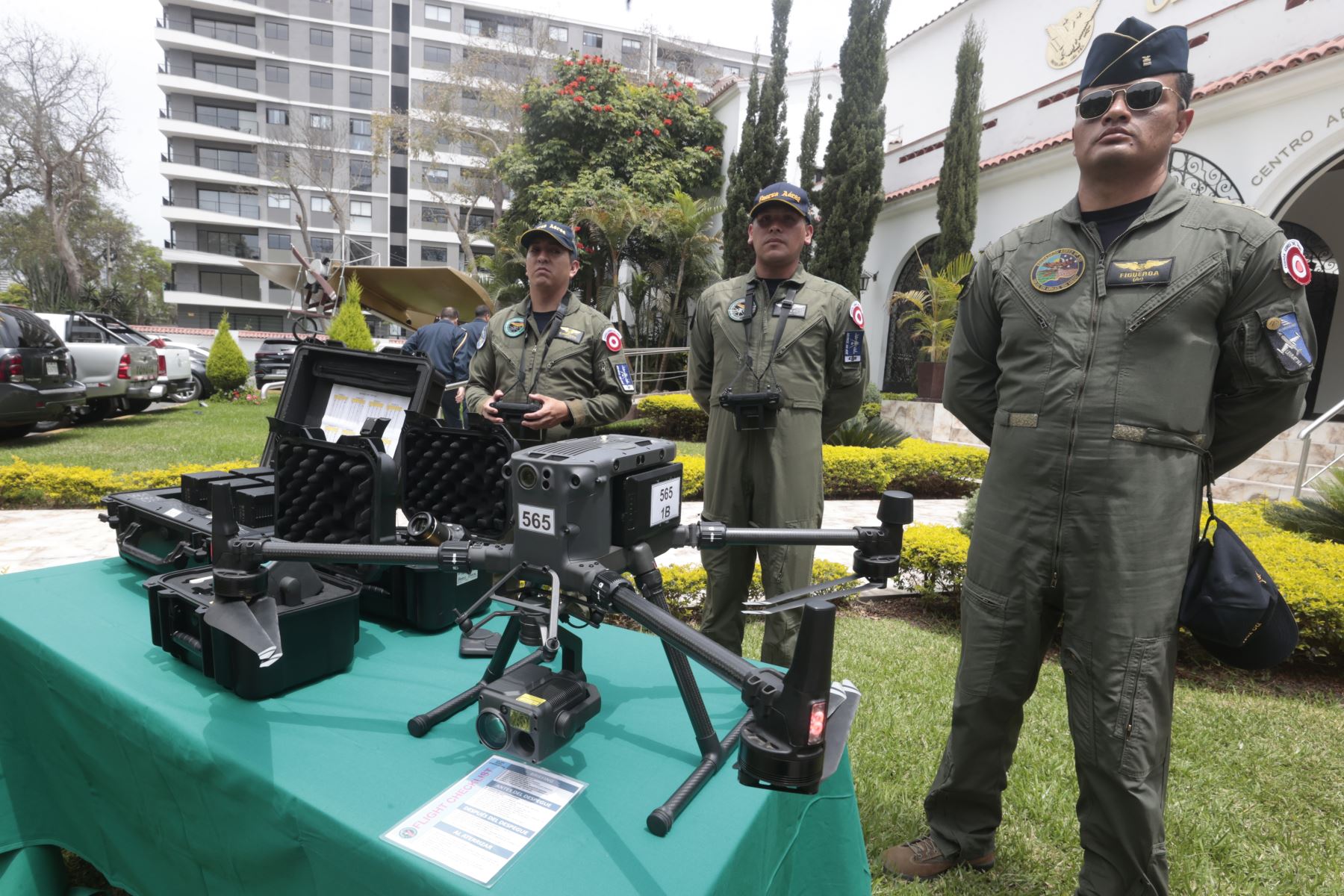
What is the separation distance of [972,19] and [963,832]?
1652cm

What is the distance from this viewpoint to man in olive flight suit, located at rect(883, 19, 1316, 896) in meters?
1.65

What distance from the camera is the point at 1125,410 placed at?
1673 millimetres

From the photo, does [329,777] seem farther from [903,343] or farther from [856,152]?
[856,152]

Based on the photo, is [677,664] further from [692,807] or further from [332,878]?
[332,878]

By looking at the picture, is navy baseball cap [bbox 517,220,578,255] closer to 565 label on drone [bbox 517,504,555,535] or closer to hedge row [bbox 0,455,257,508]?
565 label on drone [bbox 517,504,555,535]

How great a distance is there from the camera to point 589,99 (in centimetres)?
1786

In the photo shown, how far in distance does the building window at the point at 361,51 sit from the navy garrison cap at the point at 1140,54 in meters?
50.7

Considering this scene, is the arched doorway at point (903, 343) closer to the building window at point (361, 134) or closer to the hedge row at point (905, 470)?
the hedge row at point (905, 470)

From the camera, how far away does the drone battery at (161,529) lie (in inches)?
79.7

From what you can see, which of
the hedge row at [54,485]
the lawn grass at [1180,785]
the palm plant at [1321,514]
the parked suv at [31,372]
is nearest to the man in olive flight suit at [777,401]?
the lawn grass at [1180,785]

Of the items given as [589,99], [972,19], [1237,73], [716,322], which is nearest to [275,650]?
[716,322]

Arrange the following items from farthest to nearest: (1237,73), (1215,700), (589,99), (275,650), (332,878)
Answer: (589,99), (1237,73), (1215,700), (275,650), (332,878)

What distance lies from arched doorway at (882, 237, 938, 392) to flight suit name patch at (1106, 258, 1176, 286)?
41.4 ft

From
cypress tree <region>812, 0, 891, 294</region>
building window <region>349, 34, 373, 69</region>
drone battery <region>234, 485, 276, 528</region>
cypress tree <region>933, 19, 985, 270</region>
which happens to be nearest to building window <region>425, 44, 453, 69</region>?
building window <region>349, 34, 373, 69</region>
